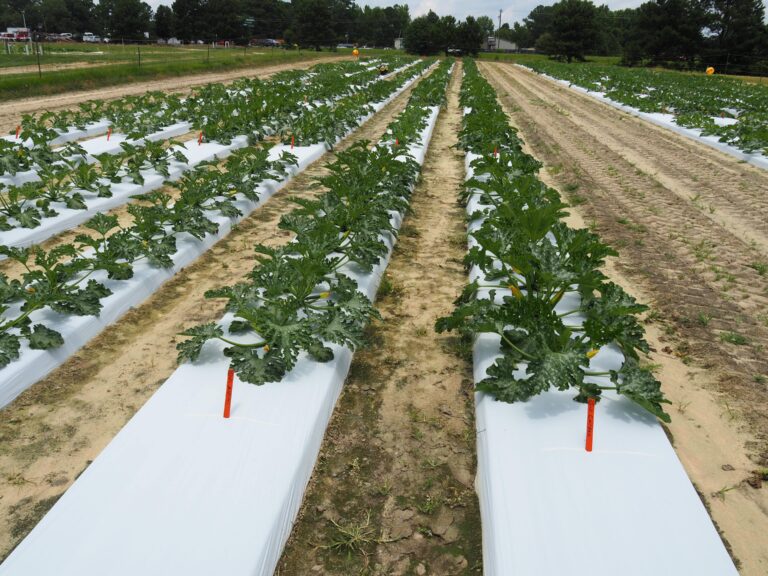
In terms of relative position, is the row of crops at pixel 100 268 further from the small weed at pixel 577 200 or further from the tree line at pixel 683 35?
the tree line at pixel 683 35

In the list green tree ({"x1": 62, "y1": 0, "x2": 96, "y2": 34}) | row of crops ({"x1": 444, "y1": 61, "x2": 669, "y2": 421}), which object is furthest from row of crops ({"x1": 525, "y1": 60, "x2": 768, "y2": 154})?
green tree ({"x1": 62, "y1": 0, "x2": 96, "y2": 34})

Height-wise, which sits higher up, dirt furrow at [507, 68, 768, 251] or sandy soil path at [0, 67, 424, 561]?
dirt furrow at [507, 68, 768, 251]

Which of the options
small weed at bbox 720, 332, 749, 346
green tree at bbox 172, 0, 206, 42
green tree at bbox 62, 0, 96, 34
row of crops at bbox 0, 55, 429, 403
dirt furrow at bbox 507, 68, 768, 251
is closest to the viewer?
row of crops at bbox 0, 55, 429, 403

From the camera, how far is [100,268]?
15.9 ft

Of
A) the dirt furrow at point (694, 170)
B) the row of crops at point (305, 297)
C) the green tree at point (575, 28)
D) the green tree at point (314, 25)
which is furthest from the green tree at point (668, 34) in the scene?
the row of crops at point (305, 297)

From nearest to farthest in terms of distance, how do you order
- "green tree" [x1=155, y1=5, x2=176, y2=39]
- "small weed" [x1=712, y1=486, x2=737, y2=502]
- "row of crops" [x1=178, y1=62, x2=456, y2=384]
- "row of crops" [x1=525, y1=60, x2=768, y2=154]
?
"small weed" [x1=712, y1=486, x2=737, y2=502] → "row of crops" [x1=178, y1=62, x2=456, y2=384] → "row of crops" [x1=525, y1=60, x2=768, y2=154] → "green tree" [x1=155, y1=5, x2=176, y2=39]

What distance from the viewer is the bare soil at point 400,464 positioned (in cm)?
280

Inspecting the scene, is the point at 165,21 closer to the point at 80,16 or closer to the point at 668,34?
the point at 80,16

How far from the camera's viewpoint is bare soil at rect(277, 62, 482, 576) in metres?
2.80

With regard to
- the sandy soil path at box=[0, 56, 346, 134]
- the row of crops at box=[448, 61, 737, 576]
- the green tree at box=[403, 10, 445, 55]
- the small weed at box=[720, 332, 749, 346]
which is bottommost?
the small weed at box=[720, 332, 749, 346]

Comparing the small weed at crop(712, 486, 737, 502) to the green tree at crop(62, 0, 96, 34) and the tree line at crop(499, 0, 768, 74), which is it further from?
the green tree at crop(62, 0, 96, 34)

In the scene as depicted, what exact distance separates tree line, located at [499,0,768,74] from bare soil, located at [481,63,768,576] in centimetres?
4288

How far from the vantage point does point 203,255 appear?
622cm

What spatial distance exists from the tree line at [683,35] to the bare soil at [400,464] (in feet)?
170
